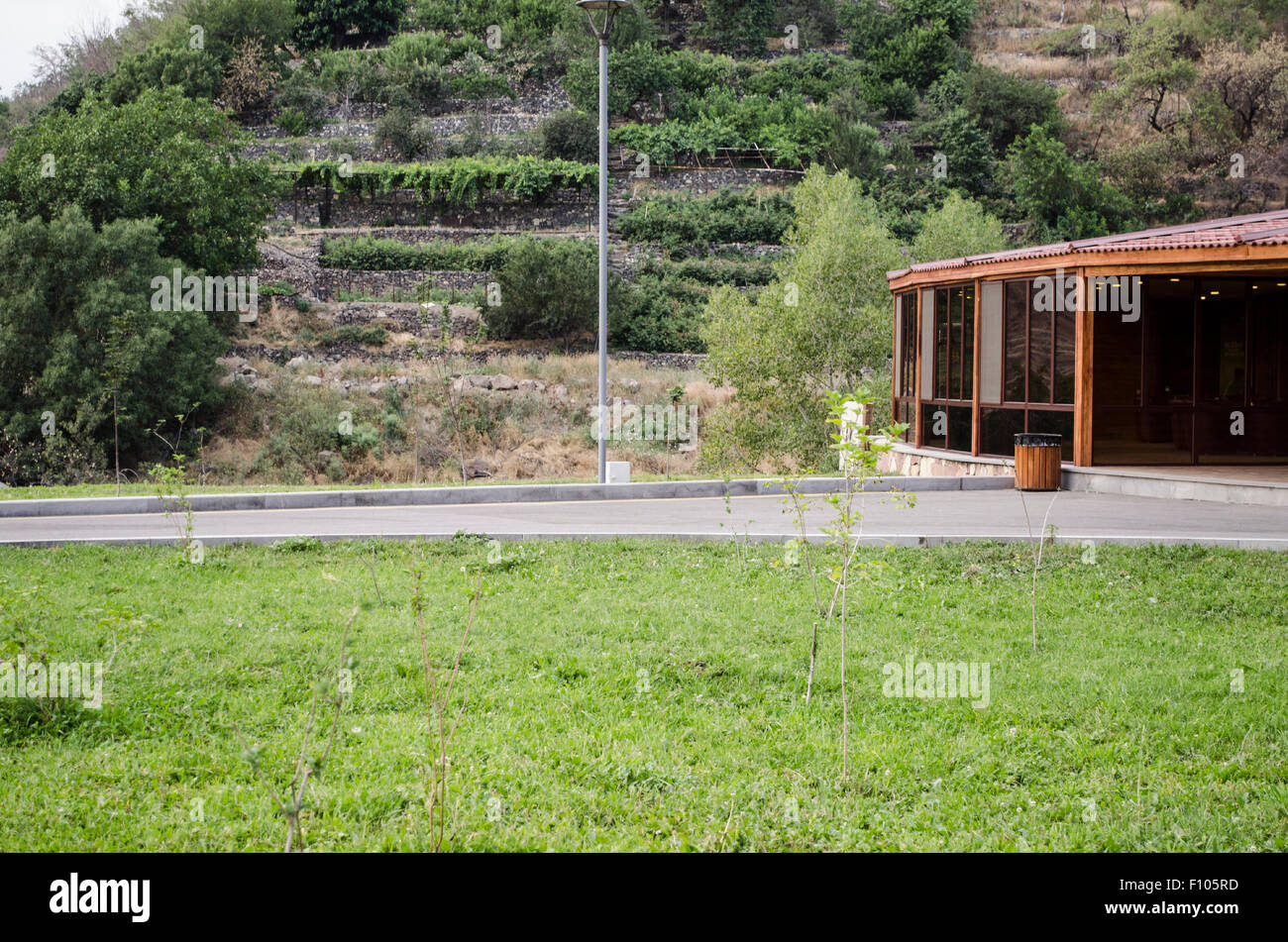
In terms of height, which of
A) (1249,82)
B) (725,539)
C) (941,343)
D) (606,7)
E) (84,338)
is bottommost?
(725,539)

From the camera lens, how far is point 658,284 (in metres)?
44.1

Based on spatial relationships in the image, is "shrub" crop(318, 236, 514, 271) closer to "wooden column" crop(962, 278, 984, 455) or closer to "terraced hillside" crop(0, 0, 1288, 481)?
"terraced hillside" crop(0, 0, 1288, 481)

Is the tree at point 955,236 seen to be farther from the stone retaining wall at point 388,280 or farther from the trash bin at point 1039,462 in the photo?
the trash bin at point 1039,462

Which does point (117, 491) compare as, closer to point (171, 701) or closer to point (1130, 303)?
point (171, 701)

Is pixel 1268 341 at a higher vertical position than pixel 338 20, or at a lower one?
lower

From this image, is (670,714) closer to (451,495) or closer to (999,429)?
(451,495)

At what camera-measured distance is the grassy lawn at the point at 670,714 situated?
14.7ft

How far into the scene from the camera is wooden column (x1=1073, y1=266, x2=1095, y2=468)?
16797 millimetres

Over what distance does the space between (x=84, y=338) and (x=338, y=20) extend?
168 feet

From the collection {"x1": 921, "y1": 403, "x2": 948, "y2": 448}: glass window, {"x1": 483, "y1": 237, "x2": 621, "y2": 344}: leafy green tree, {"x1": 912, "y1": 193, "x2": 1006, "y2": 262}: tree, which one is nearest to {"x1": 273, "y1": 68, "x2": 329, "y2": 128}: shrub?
{"x1": 483, "y1": 237, "x2": 621, "y2": 344}: leafy green tree

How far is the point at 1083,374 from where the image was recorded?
1694cm

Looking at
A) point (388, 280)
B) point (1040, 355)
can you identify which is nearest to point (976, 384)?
point (1040, 355)

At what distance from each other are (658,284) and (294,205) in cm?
1902

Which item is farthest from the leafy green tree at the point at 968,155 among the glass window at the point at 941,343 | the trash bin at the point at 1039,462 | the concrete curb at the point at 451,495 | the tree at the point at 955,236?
the concrete curb at the point at 451,495
